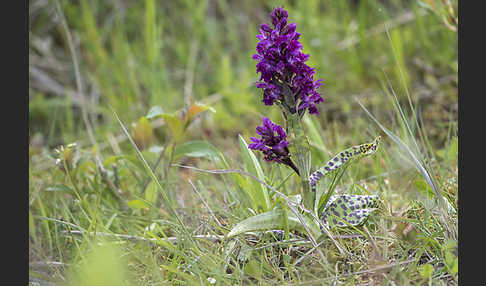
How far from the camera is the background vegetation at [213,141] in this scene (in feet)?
4.88

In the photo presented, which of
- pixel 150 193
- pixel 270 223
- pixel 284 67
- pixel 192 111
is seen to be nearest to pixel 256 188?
pixel 270 223

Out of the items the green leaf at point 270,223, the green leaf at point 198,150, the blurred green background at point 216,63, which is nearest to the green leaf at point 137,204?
the green leaf at point 198,150

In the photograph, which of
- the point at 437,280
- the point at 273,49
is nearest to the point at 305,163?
the point at 273,49

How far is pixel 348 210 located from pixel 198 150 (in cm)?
84

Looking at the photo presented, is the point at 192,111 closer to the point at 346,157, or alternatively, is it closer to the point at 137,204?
the point at 137,204

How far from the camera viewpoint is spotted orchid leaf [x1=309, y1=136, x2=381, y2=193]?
1.52 meters

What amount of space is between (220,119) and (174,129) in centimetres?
167

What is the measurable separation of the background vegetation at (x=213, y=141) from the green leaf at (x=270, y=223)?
0.26 ft

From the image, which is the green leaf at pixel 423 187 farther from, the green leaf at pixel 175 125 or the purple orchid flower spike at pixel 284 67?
the green leaf at pixel 175 125

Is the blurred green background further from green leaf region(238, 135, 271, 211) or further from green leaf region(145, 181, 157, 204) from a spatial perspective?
green leaf region(238, 135, 271, 211)

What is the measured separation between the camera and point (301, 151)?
1556 millimetres

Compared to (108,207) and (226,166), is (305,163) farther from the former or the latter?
(108,207)

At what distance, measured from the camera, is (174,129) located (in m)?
2.10

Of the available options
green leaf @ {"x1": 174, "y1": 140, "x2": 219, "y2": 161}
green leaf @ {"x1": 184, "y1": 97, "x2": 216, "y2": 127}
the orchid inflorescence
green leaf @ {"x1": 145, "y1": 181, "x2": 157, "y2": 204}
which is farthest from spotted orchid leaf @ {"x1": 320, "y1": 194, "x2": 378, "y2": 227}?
green leaf @ {"x1": 145, "y1": 181, "x2": 157, "y2": 204}
